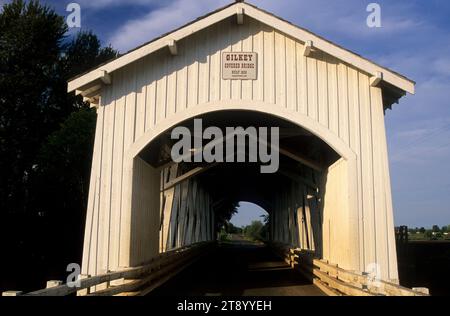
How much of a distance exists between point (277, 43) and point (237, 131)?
297 centimetres

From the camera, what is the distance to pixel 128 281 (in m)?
11.0

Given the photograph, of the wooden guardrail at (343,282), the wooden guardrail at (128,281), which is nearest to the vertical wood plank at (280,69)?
the wooden guardrail at (343,282)

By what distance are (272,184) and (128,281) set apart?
18.2m

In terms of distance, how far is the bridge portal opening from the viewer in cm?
1257

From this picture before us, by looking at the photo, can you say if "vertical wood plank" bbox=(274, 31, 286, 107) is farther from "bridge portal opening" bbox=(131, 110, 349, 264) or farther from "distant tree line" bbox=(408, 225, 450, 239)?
"distant tree line" bbox=(408, 225, 450, 239)

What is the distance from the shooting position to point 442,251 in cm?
2883

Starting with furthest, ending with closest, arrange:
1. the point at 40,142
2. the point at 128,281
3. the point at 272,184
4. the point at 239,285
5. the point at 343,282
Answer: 1. the point at 40,142
2. the point at 272,184
3. the point at 239,285
4. the point at 128,281
5. the point at 343,282

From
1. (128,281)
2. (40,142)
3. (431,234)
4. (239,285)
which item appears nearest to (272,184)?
(40,142)

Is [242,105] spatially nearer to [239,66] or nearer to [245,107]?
[245,107]

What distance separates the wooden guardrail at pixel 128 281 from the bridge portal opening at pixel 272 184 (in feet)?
1.57

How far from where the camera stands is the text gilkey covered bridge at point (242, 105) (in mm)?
11547

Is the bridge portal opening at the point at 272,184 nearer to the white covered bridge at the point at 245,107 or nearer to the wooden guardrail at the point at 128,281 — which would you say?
the white covered bridge at the point at 245,107
